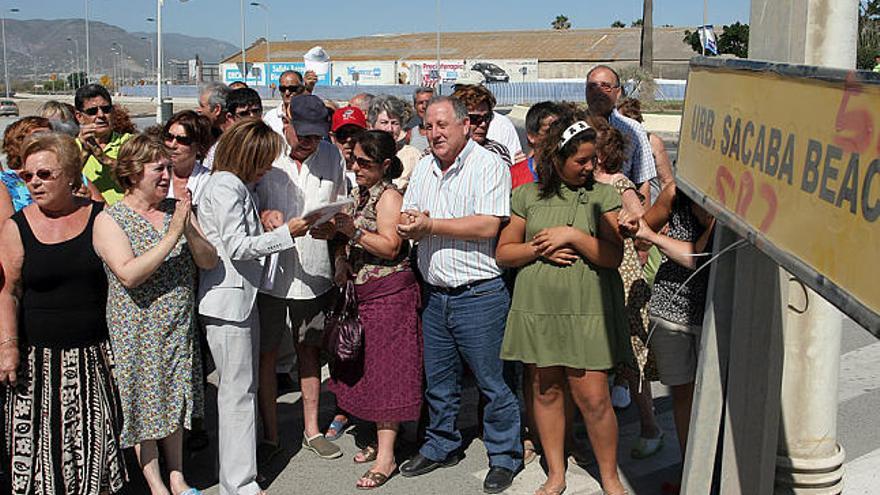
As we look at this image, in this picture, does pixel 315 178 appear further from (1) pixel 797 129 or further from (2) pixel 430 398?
(1) pixel 797 129

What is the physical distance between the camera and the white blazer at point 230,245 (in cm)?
420

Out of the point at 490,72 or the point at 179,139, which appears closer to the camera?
the point at 179,139

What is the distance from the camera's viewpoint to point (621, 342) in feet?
13.6

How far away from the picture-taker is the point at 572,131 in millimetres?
4008

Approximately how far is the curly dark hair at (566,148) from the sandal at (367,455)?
68.6 inches

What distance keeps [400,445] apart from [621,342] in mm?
1587

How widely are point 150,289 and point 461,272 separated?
144 centimetres

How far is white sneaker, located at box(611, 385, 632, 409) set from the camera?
18.5 feet

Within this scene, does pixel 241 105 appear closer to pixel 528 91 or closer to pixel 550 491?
pixel 550 491

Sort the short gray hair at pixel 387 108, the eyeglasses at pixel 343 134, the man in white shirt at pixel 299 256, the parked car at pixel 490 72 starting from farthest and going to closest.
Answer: the parked car at pixel 490 72, the short gray hair at pixel 387 108, the eyeglasses at pixel 343 134, the man in white shirt at pixel 299 256

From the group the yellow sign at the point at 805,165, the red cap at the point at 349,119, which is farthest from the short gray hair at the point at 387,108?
the yellow sign at the point at 805,165

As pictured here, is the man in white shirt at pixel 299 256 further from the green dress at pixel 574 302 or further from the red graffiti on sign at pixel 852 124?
the red graffiti on sign at pixel 852 124

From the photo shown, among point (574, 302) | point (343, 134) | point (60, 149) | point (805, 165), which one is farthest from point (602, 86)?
point (805, 165)

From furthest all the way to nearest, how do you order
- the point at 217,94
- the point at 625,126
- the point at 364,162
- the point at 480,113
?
the point at 217,94 < the point at 625,126 < the point at 480,113 < the point at 364,162
